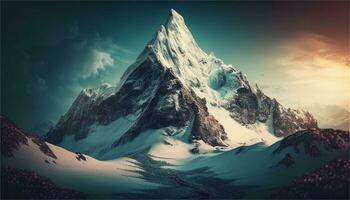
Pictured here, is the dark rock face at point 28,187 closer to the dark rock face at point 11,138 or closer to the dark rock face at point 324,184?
the dark rock face at point 11,138

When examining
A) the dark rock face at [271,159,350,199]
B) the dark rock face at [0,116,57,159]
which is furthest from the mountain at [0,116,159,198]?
the dark rock face at [271,159,350,199]

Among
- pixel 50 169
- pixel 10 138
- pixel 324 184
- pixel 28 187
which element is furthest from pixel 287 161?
pixel 10 138

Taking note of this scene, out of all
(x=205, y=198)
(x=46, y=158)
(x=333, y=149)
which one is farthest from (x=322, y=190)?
(x=46, y=158)

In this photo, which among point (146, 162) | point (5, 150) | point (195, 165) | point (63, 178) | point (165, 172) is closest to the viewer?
point (5, 150)

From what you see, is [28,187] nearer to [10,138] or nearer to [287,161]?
[10,138]

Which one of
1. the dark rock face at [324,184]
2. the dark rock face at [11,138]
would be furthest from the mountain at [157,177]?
the dark rock face at [324,184]

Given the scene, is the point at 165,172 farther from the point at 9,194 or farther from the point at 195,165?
the point at 9,194

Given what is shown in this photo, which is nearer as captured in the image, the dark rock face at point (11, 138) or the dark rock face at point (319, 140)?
the dark rock face at point (11, 138)
